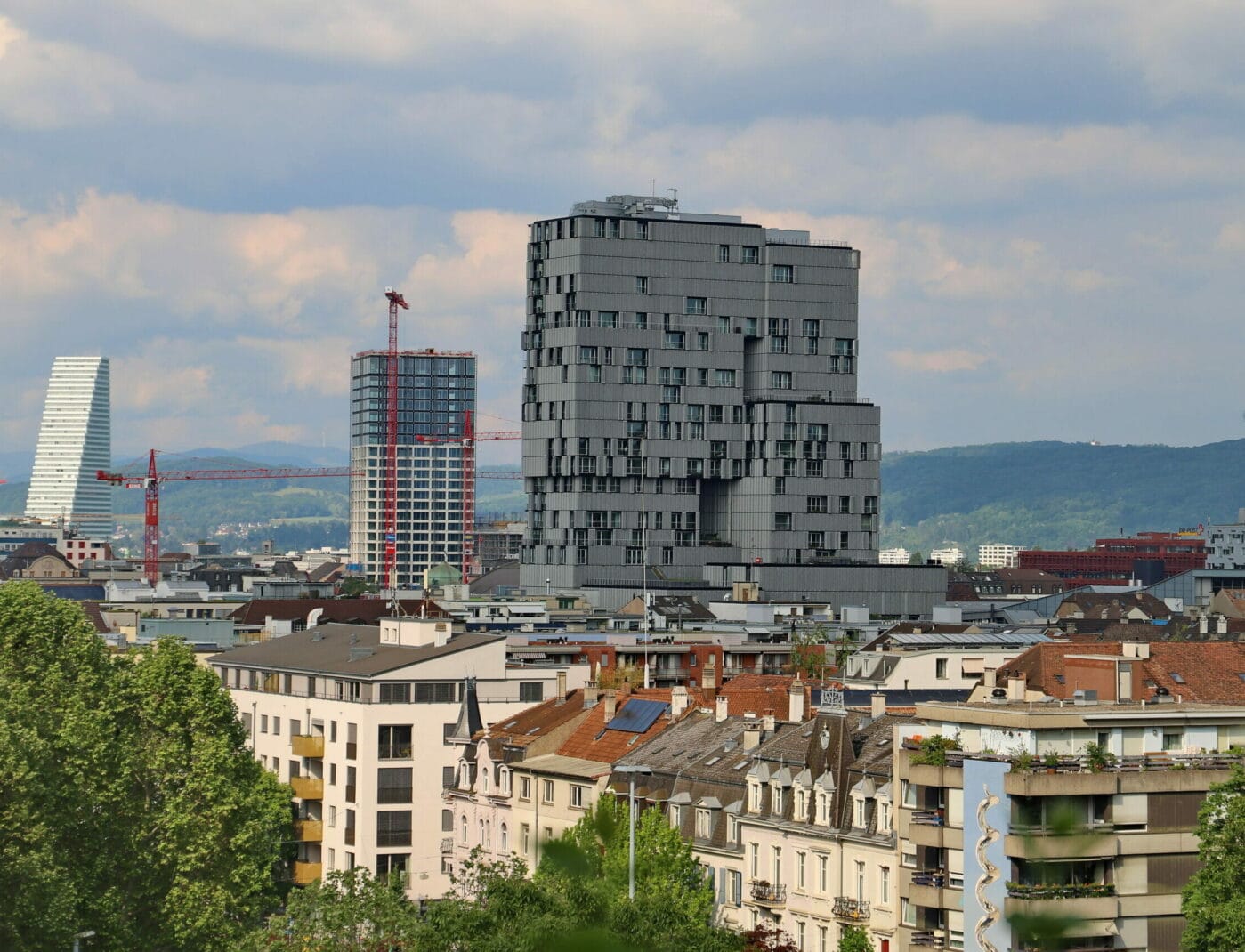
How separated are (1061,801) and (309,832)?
75.0m

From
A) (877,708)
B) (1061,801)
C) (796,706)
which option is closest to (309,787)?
(796,706)

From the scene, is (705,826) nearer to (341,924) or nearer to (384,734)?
(341,924)

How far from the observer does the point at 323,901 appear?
288 ft

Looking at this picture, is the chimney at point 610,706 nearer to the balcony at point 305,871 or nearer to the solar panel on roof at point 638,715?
the solar panel on roof at point 638,715

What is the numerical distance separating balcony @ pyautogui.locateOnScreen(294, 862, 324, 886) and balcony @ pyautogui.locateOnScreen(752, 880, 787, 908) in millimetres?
49250

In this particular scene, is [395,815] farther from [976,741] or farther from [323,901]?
[976,741]

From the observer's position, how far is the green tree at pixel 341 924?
85938mm

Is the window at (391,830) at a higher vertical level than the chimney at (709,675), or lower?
lower

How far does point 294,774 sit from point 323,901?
5337cm

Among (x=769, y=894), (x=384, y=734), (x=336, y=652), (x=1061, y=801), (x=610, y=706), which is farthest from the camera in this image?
(x=336, y=652)

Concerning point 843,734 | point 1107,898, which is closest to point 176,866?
point 843,734

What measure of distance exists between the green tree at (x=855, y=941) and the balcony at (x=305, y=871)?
186 ft

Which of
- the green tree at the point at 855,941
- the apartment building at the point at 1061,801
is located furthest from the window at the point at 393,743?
the apartment building at the point at 1061,801

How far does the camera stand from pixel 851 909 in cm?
8612
